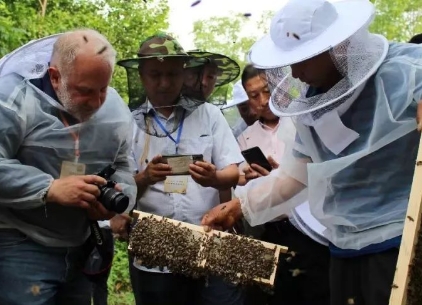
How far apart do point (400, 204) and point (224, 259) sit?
114 cm

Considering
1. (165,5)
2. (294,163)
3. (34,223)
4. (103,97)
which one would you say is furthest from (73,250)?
(165,5)

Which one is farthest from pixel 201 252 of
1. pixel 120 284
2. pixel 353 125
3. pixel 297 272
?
pixel 120 284

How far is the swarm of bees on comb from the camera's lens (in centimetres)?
334

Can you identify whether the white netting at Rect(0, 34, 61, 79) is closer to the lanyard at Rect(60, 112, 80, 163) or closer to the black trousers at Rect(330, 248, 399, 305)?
the lanyard at Rect(60, 112, 80, 163)

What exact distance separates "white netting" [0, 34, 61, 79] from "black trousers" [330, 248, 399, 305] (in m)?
1.69

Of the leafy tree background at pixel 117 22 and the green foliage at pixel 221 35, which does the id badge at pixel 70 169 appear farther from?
the green foliage at pixel 221 35

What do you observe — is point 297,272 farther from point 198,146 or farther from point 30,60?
point 30,60

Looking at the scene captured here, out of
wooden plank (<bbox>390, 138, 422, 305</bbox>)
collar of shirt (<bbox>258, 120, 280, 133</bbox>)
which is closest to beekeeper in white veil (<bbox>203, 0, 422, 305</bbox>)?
wooden plank (<bbox>390, 138, 422, 305</bbox>)

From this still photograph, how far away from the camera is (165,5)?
12.0 meters

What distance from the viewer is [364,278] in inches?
105

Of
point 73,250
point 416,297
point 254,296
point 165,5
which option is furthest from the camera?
point 165,5

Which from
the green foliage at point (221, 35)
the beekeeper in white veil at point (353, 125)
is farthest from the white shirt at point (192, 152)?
the green foliage at point (221, 35)

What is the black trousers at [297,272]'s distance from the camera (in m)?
3.75

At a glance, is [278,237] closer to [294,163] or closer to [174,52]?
[294,163]
